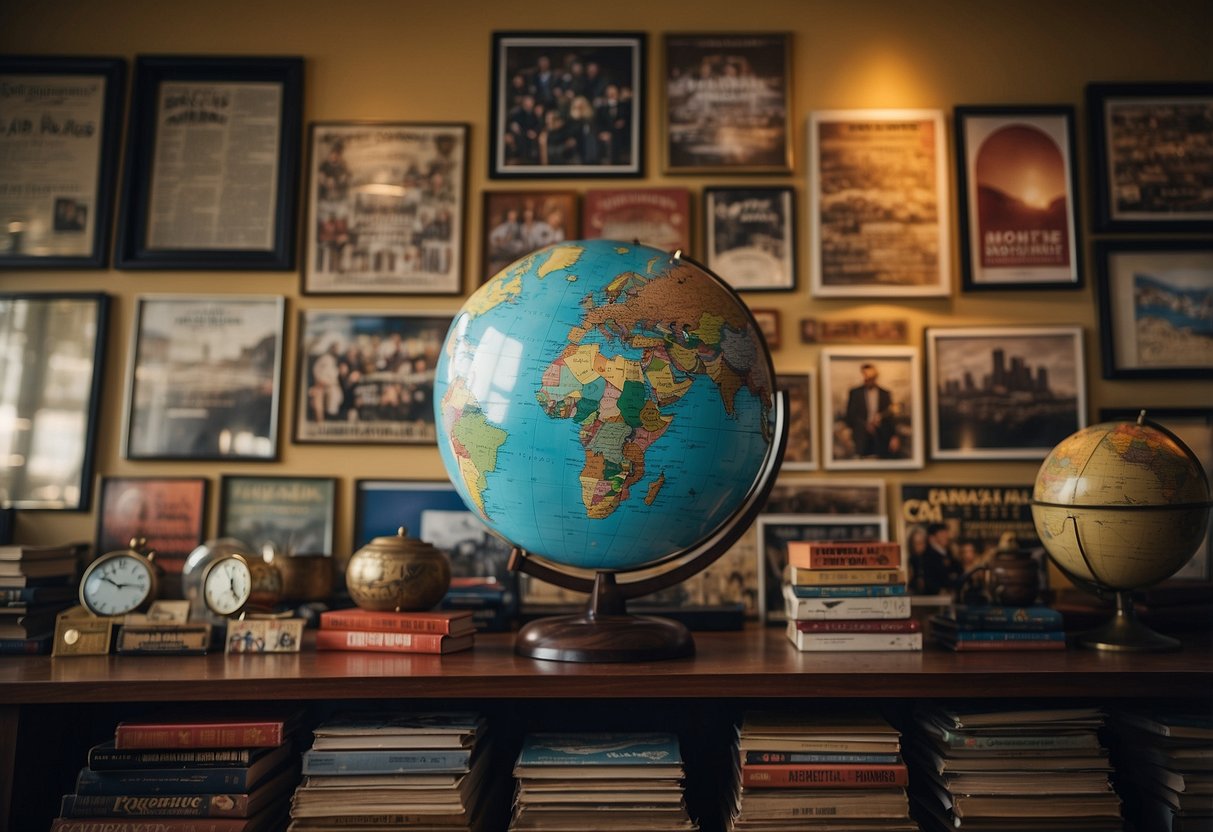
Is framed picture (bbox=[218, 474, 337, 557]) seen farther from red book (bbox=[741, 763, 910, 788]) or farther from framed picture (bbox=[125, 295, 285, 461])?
red book (bbox=[741, 763, 910, 788])

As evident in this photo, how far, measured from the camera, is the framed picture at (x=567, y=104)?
226 cm

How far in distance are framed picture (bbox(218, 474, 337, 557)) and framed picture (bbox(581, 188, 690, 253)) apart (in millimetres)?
1017

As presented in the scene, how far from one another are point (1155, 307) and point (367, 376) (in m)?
2.17

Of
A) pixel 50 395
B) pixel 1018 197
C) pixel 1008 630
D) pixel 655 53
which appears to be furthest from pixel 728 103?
pixel 50 395

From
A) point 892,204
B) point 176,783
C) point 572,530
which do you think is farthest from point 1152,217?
point 176,783

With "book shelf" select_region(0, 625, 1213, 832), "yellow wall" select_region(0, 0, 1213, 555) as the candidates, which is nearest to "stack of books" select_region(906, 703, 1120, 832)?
"book shelf" select_region(0, 625, 1213, 832)

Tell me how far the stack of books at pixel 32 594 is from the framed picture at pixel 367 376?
622 millimetres

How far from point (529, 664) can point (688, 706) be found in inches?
25.3

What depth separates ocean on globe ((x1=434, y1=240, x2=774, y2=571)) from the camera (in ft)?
4.61

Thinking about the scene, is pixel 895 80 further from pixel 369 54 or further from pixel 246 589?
pixel 246 589

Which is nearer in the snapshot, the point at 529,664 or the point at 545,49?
the point at 529,664

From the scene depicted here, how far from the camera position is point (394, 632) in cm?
162

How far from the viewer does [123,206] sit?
2242mm

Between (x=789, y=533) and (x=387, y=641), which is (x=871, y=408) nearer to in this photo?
(x=789, y=533)
